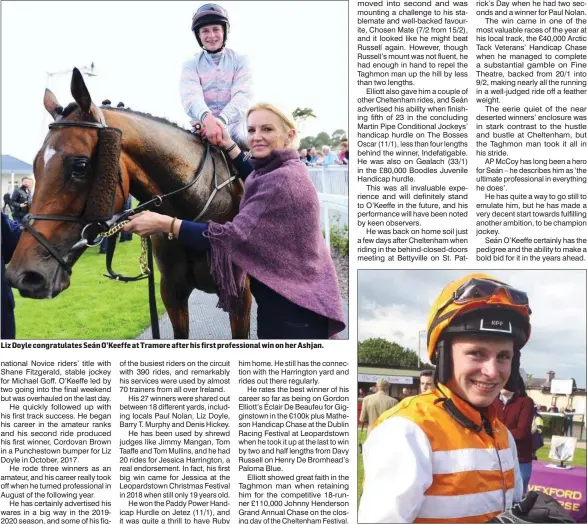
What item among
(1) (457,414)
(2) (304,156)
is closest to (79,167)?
(2) (304,156)

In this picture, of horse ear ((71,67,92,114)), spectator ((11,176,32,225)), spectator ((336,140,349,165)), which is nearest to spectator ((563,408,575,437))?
spectator ((336,140,349,165))

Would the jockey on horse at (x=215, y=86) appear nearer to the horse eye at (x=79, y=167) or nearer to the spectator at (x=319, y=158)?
the spectator at (x=319, y=158)

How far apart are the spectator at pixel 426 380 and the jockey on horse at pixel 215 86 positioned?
1.25 metres

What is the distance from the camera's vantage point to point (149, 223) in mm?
2410

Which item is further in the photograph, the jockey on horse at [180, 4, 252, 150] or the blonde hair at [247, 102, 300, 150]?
the jockey on horse at [180, 4, 252, 150]

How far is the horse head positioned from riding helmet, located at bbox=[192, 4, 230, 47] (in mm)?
753

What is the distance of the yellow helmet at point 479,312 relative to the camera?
2.13 metres

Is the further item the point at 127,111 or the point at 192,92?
the point at 192,92

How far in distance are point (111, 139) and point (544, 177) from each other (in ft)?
6.21

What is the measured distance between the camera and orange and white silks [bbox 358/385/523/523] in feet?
6.27

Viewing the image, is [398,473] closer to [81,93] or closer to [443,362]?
[443,362]

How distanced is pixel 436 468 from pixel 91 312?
1714 mm

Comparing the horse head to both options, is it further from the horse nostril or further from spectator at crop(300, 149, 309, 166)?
spectator at crop(300, 149, 309, 166)

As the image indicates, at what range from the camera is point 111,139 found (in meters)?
2.36
